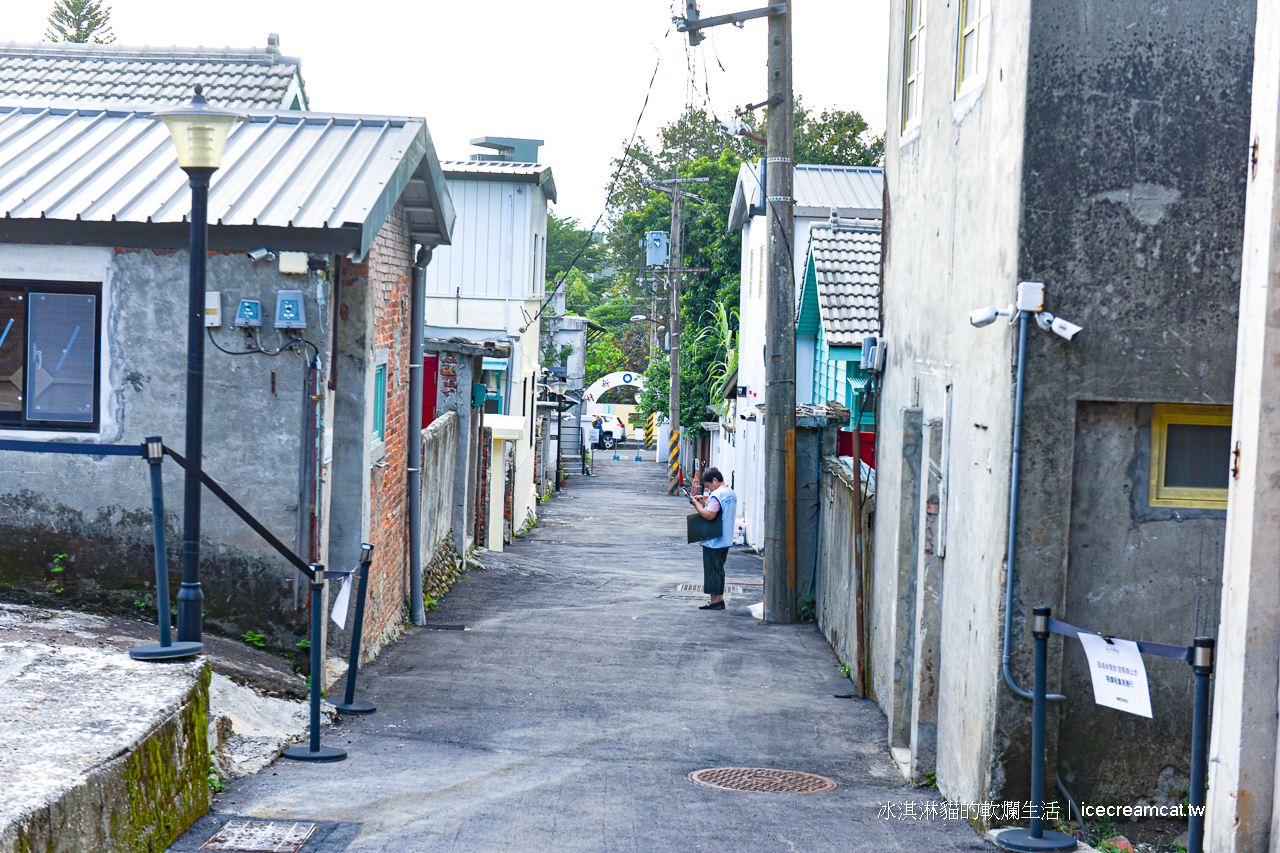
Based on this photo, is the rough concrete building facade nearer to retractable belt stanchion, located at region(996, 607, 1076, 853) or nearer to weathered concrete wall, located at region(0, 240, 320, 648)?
retractable belt stanchion, located at region(996, 607, 1076, 853)

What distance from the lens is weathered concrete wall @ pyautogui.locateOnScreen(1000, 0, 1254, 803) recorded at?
599 centimetres

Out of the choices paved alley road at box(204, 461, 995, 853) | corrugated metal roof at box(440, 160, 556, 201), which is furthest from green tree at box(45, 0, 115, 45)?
paved alley road at box(204, 461, 995, 853)

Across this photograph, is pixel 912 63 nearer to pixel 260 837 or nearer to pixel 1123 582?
pixel 1123 582

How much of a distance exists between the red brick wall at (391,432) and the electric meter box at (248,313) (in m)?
0.94

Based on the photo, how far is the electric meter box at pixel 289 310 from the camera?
27.5ft

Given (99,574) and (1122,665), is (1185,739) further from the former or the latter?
(99,574)

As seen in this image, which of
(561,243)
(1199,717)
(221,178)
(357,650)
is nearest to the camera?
(1199,717)

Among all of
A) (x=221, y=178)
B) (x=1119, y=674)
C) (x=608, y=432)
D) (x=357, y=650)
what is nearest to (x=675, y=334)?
(x=608, y=432)

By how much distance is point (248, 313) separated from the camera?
27.4 ft

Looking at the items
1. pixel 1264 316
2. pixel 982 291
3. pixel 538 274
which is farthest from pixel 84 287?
pixel 538 274

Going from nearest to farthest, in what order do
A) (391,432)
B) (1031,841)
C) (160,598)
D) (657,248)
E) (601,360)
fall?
(1031,841), (160,598), (391,432), (657,248), (601,360)

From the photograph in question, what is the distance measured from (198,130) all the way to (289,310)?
5.91 feet

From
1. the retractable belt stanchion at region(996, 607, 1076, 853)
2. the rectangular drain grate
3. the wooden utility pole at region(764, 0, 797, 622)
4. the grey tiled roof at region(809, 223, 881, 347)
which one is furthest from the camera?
the grey tiled roof at region(809, 223, 881, 347)

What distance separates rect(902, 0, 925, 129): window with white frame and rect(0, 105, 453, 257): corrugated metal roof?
151 inches
